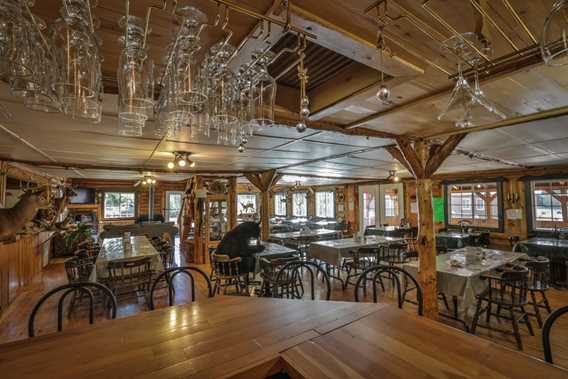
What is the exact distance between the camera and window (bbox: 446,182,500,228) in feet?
23.7

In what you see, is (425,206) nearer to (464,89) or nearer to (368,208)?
(464,89)

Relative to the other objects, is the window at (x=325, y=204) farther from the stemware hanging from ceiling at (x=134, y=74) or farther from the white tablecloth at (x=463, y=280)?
the stemware hanging from ceiling at (x=134, y=74)

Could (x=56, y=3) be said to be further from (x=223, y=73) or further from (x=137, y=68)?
(x=223, y=73)

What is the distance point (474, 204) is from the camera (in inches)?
299

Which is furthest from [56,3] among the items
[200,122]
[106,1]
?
[200,122]

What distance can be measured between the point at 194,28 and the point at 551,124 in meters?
3.60

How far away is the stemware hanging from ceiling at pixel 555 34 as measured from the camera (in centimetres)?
86

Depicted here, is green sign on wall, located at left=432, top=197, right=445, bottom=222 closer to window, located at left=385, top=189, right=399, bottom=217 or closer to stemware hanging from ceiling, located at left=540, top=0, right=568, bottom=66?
window, located at left=385, top=189, right=399, bottom=217

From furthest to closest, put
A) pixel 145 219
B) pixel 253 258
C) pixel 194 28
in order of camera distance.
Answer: pixel 145 219, pixel 253 258, pixel 194 28

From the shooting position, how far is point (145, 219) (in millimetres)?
10172

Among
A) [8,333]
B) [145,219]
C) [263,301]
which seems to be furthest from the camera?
[145,219]

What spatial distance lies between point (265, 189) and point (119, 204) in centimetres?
782

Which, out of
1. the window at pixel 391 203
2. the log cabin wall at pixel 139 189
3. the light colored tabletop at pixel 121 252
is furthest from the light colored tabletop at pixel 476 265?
the log cabin wall at pixel 139 189

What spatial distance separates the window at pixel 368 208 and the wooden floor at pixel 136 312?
557 cm
